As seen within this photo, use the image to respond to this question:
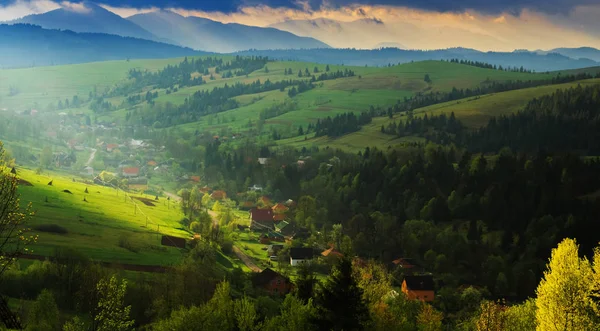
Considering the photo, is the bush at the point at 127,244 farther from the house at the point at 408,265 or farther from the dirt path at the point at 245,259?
the house at the point at 408,265

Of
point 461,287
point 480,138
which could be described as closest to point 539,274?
point 461,287

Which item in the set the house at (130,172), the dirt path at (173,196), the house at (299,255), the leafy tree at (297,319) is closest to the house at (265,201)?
the dirt path at (173,196)

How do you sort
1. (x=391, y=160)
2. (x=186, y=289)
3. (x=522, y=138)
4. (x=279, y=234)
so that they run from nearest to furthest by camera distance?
(x=186, y=289) < (x=279, y=234) < (x=391, y=160) < (x=522, y=138)

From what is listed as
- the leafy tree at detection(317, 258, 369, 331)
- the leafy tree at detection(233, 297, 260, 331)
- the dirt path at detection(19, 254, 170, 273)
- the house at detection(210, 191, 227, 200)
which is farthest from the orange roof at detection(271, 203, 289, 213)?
the leafy tree at detection(317, 258, 369, 331)

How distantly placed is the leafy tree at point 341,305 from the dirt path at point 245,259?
172ft

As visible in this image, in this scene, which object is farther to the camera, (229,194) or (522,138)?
(522,138)

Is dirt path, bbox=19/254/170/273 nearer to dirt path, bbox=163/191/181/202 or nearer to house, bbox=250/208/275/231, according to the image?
house, bbox=250/208/275/231

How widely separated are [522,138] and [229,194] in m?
93.6

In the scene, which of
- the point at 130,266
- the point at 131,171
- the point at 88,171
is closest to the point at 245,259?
the point at 130,266

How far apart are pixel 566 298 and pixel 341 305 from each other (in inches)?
679

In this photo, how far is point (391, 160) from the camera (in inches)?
5802

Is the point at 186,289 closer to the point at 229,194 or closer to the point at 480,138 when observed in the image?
the point at 229,194

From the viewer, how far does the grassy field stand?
81.6 m

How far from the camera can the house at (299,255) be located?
100688 mm
